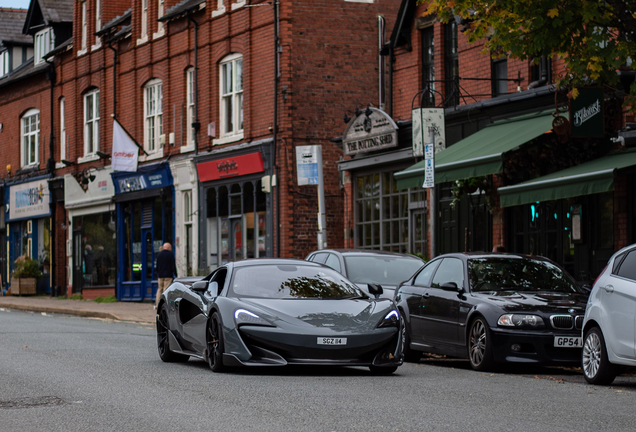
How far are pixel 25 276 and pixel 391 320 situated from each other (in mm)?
32023

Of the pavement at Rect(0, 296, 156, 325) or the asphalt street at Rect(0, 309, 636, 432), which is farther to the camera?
the pavement at Rect(0, 296, 156, 325)

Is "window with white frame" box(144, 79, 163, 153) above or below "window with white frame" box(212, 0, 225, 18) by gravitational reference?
below

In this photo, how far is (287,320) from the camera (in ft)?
37.0

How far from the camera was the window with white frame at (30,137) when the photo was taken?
42531 millimetres


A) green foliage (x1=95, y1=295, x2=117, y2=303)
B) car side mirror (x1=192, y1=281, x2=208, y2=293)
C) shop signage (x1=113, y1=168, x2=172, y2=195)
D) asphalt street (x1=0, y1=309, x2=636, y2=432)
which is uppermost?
shop signage (x1=113, y1=168, x2=172, y2=195)

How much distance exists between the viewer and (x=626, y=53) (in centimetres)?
1314

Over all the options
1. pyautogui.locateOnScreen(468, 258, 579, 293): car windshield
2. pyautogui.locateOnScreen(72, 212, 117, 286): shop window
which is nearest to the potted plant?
pyautogui.locateOnScreen(72, 212, 117, 286): shop window

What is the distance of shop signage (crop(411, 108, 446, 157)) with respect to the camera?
59.3 feet

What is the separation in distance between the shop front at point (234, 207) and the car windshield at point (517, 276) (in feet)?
49.7

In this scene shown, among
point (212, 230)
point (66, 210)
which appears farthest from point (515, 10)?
point (66, 210)

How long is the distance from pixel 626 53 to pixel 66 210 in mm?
30602

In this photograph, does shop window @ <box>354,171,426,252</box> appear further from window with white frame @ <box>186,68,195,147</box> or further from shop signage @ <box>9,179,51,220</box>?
shop signage @ <box>9,179,51,220</box>

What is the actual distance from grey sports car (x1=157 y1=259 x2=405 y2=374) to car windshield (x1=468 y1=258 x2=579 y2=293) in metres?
1.66

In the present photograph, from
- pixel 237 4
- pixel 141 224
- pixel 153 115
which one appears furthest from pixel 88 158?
pixel 237 4
